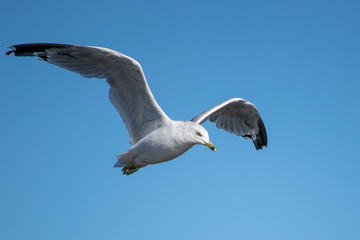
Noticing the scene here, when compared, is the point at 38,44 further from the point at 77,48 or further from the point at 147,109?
the point at 147,109

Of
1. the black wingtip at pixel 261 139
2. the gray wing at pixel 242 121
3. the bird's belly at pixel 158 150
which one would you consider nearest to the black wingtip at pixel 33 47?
the bird's belly at pixel 158 150

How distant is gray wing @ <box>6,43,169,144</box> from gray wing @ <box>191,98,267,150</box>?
2.84 m

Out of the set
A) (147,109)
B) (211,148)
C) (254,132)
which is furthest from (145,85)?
(254,132)

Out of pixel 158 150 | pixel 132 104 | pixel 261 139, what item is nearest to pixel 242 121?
pixel 261 139

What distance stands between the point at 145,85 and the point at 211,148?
1.68 meters

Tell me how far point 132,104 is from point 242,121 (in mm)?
3831

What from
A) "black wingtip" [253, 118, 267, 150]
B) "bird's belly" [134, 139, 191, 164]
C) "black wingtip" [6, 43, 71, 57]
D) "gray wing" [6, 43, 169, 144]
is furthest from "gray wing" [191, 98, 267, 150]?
"black wingtip" [6, 43, 71, 57]

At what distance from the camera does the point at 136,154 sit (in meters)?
8.46

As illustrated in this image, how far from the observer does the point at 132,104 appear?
342 inches

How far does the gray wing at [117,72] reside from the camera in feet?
26.7

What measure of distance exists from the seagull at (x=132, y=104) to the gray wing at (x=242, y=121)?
2865 millimetres

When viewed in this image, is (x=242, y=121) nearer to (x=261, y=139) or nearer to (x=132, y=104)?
(x=261, y=139)

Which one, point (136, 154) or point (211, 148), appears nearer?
point (211, 148)

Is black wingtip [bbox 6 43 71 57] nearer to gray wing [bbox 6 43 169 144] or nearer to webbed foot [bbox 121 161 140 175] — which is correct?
gray wing [bbox 6 43 169 144]
